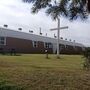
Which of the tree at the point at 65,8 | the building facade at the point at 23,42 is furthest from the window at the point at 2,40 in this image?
the tree at the point at 65,8

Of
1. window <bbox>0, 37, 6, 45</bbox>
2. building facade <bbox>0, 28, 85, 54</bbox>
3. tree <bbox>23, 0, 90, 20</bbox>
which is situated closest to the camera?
tree <bbox>23, 0, 90, 20</bbox>

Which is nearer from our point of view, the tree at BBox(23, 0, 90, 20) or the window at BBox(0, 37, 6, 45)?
the tree at BBox(23, 0, 90, 20)

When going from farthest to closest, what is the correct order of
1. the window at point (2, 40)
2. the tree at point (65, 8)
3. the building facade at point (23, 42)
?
1. the building facade at point (23, 42)
2. the window at point (2, 40)
3. the tree at point (65, 8)

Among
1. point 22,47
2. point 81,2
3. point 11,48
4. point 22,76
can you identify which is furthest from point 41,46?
point 81,2

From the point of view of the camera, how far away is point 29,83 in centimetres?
1377

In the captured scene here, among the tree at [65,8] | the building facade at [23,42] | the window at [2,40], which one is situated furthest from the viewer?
the building facade at [23,42]

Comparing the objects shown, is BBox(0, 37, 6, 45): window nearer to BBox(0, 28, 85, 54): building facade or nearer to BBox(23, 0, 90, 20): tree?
BBox(0, 28, 85, 54): building facade

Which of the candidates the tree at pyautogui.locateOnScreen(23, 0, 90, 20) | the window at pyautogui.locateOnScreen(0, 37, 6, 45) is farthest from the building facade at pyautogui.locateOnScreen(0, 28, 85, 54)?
the tree at pyautogui.locateOnScreen(23, 0, 90, 20)

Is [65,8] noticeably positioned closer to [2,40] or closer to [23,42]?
[2,40]

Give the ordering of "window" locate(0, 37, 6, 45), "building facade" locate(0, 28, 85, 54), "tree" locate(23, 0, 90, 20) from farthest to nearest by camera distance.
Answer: "building facade" locate(0, 28, 85, 54) < "window" locate(0, 37, 6, 45) < "tree" locate(23, 0, 90, 20)

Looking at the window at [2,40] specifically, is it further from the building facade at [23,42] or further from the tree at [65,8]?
the tree at [65,8]

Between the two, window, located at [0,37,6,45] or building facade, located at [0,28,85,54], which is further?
building facade, located at [0,28,85,54]

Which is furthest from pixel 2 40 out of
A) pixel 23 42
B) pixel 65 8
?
pixel 65 8

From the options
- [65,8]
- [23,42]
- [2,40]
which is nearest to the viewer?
[65,8]
